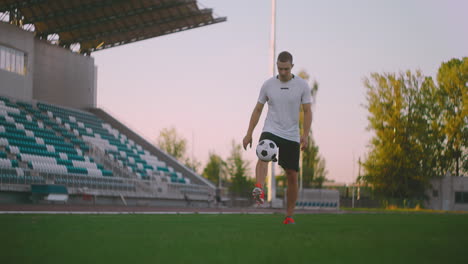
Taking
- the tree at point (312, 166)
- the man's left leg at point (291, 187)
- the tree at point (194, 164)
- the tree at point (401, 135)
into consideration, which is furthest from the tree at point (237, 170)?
the man's left leg at point (291, 187)

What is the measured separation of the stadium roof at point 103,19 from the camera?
98.9 ft

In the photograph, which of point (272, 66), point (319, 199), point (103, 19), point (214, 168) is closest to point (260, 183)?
point (272, 66)

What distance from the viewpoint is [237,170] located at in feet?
180

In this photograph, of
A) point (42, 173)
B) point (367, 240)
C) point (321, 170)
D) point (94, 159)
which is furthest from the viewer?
point (321, 170)

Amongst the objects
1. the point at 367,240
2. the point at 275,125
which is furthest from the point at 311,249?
the point at 275,125

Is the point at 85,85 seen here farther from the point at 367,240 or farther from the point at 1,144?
the point at 367,240

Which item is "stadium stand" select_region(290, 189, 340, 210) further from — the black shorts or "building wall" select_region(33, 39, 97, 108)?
the black shorts

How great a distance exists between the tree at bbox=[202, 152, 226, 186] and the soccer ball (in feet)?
192

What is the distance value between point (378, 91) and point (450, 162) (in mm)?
8427

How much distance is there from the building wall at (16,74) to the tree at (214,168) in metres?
37.2

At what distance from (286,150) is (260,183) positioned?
574mm

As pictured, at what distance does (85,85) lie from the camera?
3650cm

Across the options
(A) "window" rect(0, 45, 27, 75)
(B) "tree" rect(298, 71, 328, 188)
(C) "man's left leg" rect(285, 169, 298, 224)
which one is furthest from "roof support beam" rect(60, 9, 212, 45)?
(C) "man's left leg" rect(285, 169, 298, 224)

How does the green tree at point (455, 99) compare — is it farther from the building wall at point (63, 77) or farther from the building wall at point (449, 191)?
the building wall at point (63, 77)
